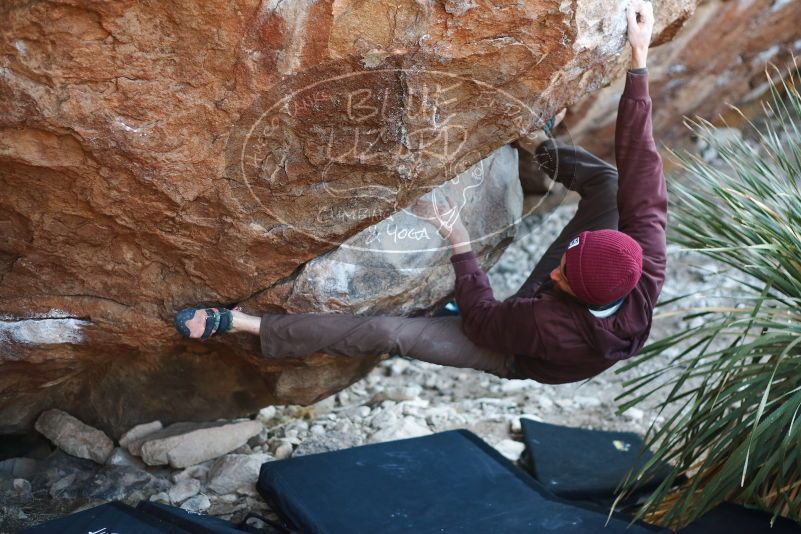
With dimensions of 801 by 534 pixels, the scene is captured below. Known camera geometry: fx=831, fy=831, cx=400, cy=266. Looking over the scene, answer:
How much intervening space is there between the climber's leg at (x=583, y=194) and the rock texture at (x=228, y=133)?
1.28 feet

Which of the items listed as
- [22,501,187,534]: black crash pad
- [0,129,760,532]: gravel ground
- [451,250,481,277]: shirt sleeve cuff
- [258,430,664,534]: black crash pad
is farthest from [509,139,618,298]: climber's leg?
[22,501,187,534]: black crash pad

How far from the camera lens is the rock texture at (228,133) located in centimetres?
234

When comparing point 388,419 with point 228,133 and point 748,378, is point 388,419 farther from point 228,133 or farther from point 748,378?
point 228,133

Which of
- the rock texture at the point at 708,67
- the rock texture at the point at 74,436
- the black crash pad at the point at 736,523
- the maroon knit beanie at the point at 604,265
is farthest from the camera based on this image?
the rock texture at the point at 708,67

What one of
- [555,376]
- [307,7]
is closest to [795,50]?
[555,376]

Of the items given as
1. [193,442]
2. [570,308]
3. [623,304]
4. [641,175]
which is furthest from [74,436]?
[641,175]

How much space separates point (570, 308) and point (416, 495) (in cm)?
103

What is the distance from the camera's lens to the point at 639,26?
2.74m

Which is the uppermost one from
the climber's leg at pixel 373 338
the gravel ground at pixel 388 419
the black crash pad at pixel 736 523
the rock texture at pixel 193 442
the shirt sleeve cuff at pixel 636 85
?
the shirt sleeve cuff at pixel 636 85

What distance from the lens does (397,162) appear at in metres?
2.77

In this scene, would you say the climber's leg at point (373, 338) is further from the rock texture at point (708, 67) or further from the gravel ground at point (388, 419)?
the rock texture at point (708, 67)

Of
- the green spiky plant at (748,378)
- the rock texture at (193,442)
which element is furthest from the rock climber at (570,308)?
the rock texture at (193,442)

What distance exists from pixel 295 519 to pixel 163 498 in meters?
0.66

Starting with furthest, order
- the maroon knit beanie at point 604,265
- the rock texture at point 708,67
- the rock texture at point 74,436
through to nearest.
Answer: the rock texture at point 708,67 → the rock texture at point 74,436 → the maroon knit beanie at point 604,265
